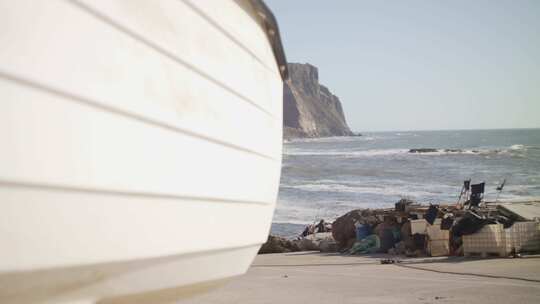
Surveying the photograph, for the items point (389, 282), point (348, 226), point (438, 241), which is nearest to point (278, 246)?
point (348, 226)

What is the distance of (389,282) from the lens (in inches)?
237

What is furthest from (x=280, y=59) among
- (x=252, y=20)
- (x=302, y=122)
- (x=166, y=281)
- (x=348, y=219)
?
(x=302, y=122)

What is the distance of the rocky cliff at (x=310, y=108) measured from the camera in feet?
438

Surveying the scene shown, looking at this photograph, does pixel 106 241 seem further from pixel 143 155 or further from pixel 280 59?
pixel 280 59

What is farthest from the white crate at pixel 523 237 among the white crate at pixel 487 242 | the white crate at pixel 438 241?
the white crate at pixel 438 241

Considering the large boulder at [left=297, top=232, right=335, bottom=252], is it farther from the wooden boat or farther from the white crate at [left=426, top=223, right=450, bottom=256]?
the wooden boat

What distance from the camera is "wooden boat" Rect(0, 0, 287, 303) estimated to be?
146 cm

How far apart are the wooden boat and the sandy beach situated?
1.99 meters

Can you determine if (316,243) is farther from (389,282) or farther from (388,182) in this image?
(388,182)

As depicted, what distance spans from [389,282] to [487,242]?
2480mm

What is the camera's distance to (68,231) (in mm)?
1604

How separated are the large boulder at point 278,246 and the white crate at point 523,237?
3.69 meters

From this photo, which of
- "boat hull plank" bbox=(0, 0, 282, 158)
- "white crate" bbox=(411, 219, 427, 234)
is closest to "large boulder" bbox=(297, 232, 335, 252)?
"white crate" bbox=(411, 219, 427, 234)

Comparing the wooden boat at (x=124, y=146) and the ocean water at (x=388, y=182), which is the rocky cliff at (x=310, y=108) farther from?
the wooden boat at (x=124, y=146)
